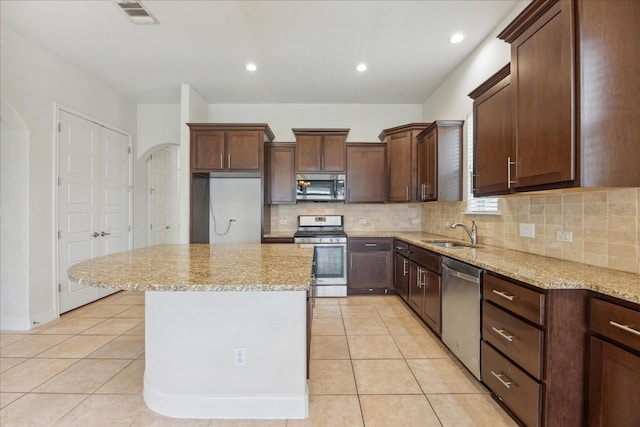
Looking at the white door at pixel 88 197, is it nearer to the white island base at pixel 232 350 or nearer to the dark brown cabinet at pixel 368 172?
the white island base at pixel 232 350

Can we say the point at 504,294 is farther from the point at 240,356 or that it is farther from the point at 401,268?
the point at 401,268

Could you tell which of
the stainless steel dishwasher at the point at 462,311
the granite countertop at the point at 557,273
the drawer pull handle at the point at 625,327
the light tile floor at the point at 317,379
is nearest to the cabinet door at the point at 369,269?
the light tile floor at the point at 317,379

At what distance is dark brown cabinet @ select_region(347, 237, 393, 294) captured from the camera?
4156 millimetres

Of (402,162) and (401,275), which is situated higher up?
(402,162)

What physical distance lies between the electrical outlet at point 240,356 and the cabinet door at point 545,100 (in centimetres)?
205

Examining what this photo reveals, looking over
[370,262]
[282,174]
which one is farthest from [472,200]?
[282,174]

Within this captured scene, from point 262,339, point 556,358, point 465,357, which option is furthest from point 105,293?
point 556,358

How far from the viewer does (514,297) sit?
5.44 ft

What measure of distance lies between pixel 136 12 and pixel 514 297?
3715mm

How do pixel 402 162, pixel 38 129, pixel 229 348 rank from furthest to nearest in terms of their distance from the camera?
pixel 402 162 → pixel 38 129 → pixel 229 348

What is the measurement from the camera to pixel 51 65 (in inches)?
130

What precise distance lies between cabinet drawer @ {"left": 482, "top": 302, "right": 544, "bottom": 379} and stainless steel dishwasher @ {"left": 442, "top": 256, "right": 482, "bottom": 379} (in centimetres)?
13

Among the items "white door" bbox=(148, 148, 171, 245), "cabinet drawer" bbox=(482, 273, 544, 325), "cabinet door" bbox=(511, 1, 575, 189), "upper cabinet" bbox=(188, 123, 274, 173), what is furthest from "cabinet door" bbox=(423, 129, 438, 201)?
"white door" bbox=(148, 148, 171, 245)

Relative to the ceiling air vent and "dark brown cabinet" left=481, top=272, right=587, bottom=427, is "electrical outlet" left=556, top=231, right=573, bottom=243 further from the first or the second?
the ceiling air vent
